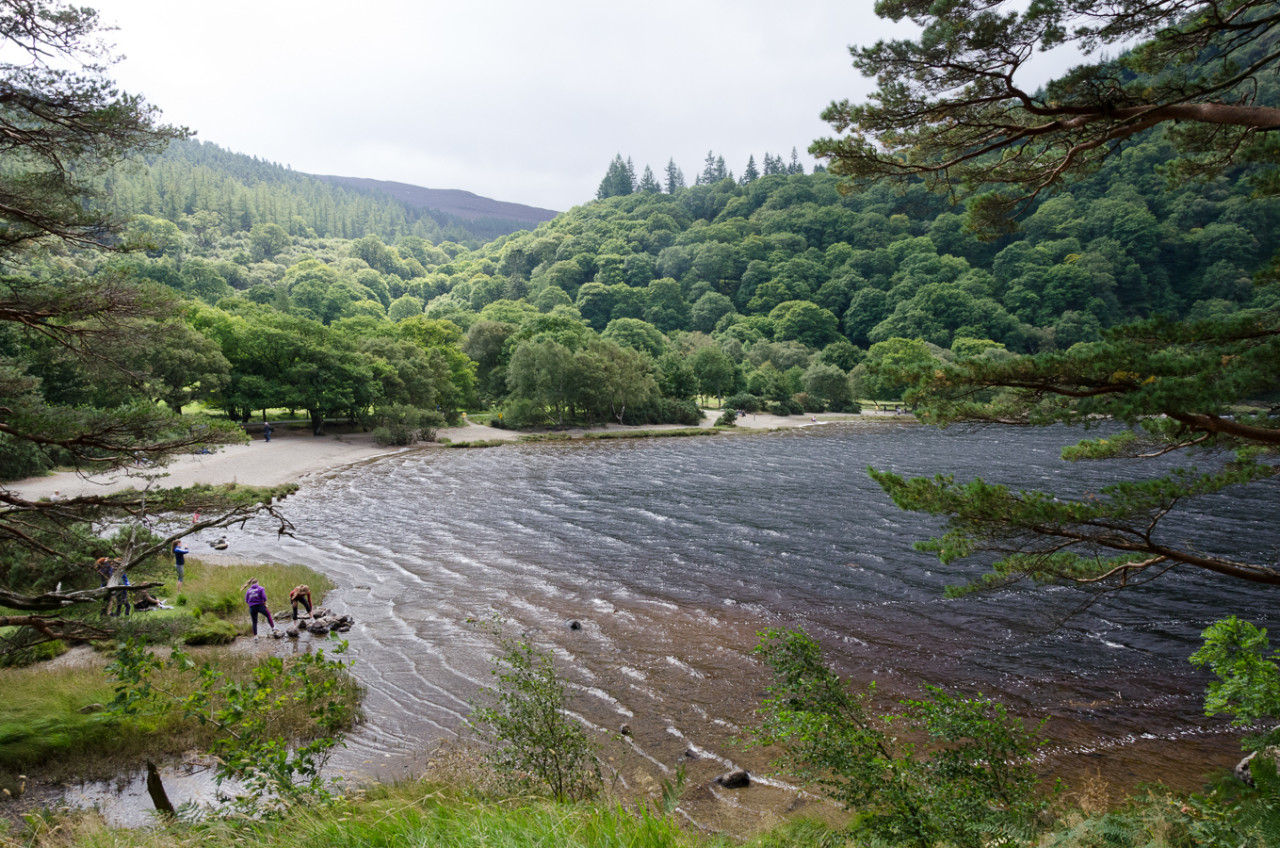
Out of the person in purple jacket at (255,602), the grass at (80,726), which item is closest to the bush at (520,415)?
the person in purple jacket at (255,602)

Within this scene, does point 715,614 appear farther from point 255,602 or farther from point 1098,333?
point 1098,333

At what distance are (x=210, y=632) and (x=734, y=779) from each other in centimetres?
1284

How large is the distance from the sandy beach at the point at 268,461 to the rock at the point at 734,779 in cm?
2283

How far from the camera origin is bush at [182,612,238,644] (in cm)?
1452

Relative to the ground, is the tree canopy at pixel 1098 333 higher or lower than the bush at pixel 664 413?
higher

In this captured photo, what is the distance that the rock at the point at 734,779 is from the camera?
966cm

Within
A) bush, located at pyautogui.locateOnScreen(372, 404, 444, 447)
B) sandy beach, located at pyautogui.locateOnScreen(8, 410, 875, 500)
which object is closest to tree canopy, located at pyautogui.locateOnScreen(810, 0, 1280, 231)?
sandy beach, located at pyautogui.locateOnScreen(8, 410, 875, 500)

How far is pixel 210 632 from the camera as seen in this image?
48.3ft

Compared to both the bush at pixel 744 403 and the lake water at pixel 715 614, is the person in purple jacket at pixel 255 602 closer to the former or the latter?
the lake water at pixel 715 614

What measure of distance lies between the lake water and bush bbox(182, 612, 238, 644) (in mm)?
2658

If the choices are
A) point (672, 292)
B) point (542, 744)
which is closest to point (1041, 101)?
point (542, 744)

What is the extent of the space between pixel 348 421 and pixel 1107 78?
61.8 metres

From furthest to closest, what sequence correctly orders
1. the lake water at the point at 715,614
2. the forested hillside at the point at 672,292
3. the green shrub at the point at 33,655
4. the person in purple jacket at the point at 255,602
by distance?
the forested hillside at the point at 672,292 → the person in purple jacket at the point at 255,602 → the green shrub at the point at 33,655 → the lake water at the point at 715,614

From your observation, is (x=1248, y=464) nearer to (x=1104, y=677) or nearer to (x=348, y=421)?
(x=1104, y=677)
